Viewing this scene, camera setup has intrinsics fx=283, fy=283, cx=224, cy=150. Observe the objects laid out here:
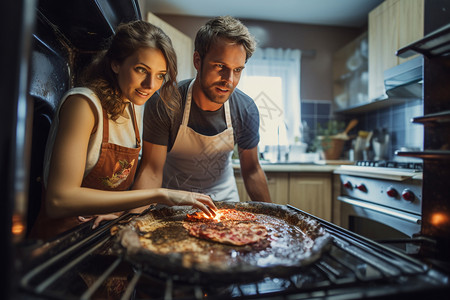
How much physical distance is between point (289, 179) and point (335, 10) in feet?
6.52

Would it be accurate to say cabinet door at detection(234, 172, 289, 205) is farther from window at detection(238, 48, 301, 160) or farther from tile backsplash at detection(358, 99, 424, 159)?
tile backsplash at detection(358, 99, 424, 159)

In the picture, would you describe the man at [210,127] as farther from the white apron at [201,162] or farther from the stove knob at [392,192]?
the stove knob at [392,192]

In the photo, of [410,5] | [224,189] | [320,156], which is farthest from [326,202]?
[410,5]

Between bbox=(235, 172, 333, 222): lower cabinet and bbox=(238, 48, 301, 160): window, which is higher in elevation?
bbox=(238, 48, 301, 160): window

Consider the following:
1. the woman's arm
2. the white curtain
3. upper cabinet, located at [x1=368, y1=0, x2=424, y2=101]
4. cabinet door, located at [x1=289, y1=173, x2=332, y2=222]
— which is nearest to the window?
the white curtain

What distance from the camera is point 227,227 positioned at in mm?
832

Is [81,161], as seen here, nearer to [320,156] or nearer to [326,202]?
[326,202]

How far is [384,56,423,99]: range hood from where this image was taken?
1966 millimetres

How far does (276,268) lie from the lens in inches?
20.1

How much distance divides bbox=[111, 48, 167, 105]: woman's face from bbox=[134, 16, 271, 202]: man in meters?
0.29

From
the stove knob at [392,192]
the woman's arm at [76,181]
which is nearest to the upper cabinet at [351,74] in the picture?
the stove knob at [392,192]

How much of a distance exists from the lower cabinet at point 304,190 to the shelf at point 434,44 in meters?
1.73

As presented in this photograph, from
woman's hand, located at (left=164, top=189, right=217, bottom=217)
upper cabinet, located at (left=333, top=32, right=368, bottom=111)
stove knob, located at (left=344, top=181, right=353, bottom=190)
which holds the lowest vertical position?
stove knob, located at (left=344, top=181, right=353, bottom=190)

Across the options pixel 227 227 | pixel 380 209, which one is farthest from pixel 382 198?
pixel 227 227
